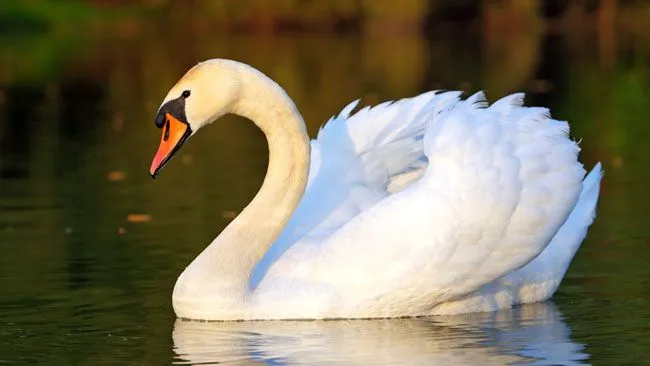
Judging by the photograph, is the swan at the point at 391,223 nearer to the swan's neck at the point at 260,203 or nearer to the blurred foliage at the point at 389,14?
the swan's neck at the point at 260,203

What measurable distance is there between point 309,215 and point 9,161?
33.9ft

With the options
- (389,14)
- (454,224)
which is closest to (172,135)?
(454,224)

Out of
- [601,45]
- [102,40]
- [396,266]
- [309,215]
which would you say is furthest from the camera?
[102,40]

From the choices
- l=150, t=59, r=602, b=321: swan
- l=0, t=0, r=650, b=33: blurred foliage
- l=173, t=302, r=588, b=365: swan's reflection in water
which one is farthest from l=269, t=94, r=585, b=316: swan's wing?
l=0, t=0, r=650, b=33: blurred foliage

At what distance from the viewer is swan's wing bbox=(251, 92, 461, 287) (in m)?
10.7

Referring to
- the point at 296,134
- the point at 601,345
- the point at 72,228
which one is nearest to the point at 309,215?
the point at 296,134

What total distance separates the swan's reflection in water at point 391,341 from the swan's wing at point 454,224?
0.19m

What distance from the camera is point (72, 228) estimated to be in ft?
46.4

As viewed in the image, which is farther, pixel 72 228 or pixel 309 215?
pixel 72 228

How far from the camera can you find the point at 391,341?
9.28 metres

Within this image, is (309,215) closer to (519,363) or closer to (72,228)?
(519,363)

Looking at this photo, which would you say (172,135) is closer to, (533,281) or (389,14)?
(533,281)

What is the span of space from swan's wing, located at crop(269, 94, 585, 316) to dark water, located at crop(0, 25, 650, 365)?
23 centimetres

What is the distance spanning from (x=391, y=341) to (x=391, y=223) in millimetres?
730
